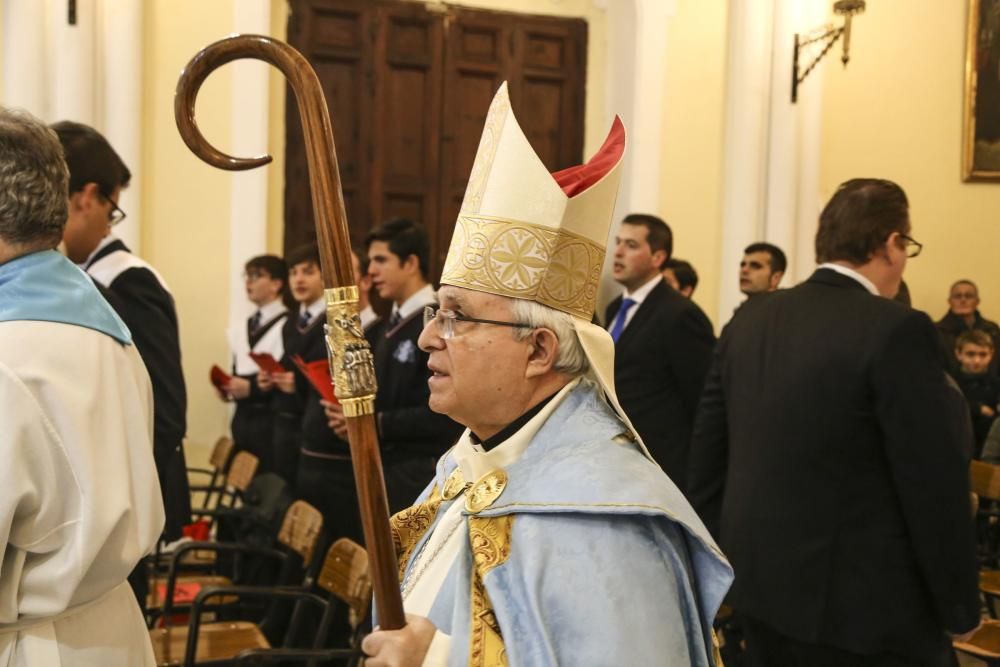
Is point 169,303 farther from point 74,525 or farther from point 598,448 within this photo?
point 598,448

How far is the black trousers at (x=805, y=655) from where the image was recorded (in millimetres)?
2609

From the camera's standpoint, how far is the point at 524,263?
1637 millimetres

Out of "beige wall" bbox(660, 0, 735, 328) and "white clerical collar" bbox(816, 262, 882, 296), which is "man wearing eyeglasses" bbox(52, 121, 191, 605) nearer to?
"white clerical collar" bbox(816, 262, 882, 296)

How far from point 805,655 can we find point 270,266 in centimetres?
403

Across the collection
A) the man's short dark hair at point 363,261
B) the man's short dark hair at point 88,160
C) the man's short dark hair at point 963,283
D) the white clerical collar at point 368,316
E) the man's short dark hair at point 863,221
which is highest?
the man's short dark hair at point 88,160

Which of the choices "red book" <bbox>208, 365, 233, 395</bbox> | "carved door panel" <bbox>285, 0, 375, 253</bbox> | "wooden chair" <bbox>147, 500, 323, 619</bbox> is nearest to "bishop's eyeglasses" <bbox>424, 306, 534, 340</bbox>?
"wooden chair" <bbox>147, 500, 323, 619</bbox>

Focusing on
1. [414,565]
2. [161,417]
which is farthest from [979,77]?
[414,565]

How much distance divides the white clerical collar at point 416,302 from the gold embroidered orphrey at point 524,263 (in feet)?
Result: 7.91

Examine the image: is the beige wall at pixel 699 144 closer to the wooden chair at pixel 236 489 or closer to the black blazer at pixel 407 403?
the wooden chair at pixel 236 489

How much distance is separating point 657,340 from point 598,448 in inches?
113

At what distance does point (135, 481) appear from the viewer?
1.97 m

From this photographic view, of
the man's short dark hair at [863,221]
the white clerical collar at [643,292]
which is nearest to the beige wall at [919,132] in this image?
the white clerical collar at [643,292]

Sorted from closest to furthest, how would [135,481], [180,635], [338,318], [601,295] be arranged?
[338,318]
[135,481]
[180,635]
[601,295]

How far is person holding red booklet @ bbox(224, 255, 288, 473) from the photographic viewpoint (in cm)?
547
